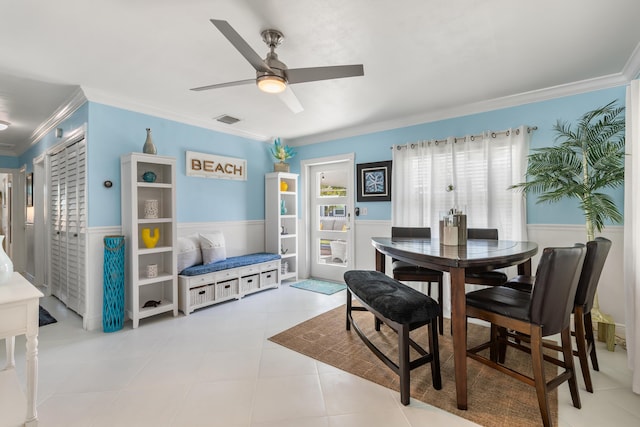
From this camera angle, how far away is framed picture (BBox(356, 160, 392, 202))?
4121mm

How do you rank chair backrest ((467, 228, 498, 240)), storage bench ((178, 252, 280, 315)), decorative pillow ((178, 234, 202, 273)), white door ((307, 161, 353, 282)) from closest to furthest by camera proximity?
chair backrest ((467, 228, 498, 240)) → storage bench ((178, 252, 280, 315)) → decorative pillow ((178, 234, 202, 273)) → white door ((307, 161, 353, 282))

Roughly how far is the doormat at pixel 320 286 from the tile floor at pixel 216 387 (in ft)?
4.82

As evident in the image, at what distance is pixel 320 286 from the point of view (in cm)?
456

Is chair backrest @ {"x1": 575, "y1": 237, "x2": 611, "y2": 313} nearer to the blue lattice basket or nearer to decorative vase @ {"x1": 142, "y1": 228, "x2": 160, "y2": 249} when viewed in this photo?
decorative vase @ {"x1": 142, "y1": 228, "x2": 160, "y2": 249}

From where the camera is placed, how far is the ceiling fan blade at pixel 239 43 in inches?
56.8

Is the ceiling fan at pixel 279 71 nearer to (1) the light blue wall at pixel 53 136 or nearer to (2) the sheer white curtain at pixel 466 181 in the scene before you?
(2) the sheer white curtain at pixel 466 181

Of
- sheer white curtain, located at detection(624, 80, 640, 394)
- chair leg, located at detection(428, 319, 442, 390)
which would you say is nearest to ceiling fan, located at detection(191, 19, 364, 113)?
chair leg, located at detection(428, 319, 442, 390)

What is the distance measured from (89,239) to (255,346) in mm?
2073

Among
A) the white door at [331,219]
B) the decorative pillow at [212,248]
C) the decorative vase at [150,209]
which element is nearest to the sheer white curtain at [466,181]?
the white door at [331,219]

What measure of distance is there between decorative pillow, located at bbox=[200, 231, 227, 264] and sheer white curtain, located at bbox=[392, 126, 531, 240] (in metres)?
2.39

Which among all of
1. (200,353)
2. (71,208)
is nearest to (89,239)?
(71,208)

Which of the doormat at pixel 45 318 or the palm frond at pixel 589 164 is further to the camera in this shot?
the doormat at pixel 45 318

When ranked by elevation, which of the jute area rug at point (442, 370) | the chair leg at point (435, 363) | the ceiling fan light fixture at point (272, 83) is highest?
the ceiling fan light fixture at point (272, 83)

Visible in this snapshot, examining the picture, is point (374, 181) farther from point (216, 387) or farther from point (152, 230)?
point (216, 387)
